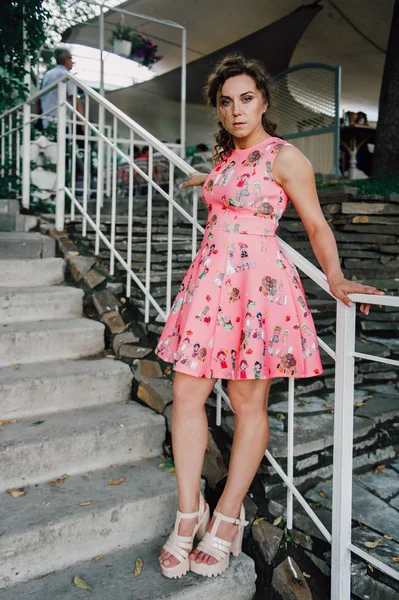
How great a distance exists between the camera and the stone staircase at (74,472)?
5.58 feet

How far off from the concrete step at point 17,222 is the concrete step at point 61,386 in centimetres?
162

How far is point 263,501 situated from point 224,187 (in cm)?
122

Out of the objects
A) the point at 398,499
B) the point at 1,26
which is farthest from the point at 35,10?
the point at 398,499

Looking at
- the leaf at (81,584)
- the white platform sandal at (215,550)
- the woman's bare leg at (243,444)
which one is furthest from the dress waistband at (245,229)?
the leaf at (81,584)

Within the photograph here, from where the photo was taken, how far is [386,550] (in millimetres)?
1787

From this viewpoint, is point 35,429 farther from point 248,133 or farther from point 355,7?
point 355,7

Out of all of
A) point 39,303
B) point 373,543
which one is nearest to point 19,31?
point 39,303

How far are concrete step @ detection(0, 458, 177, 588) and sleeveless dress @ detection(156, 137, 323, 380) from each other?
0.66m

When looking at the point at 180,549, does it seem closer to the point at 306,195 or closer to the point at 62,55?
the point at 306,195

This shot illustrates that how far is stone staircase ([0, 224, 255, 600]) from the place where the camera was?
1.70 metres

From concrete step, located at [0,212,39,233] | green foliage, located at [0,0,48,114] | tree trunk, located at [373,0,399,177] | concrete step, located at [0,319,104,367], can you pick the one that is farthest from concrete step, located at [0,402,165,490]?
tree trunk, located at [373,0,399,177]

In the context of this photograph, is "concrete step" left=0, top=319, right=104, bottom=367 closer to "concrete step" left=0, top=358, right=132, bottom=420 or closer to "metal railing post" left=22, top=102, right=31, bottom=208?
"concrete step" left=0, top=358, right=132, bottom=420

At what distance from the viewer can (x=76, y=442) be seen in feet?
6.89

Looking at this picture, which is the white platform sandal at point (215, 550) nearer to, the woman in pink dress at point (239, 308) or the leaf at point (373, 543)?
the woman in pink dress at point (239, 308)
